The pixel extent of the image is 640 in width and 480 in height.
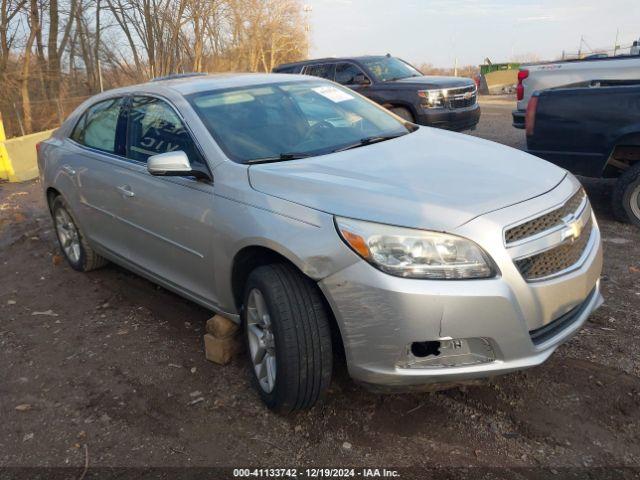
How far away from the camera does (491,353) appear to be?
2457 mm

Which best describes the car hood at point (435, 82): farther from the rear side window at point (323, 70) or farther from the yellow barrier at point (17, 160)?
the yellow barrier at point (17, 160)

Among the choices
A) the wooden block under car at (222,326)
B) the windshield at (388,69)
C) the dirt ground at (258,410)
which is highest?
the windshield at (388,69)

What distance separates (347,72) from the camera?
1098 centimetres

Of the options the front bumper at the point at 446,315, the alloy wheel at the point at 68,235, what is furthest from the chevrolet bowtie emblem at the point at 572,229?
the alloy wheel at the point at 68,235

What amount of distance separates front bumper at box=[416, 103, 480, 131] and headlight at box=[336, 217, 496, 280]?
299 inches

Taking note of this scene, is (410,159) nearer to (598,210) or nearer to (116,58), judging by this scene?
(598,210)

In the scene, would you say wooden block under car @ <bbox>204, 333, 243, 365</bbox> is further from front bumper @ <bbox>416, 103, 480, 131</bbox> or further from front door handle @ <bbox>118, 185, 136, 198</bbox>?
front bumper @ <bbox>416, 103, 480, 131</bbox>

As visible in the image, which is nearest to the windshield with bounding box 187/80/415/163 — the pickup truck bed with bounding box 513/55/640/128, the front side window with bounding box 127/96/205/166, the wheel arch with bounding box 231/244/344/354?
the front side window with bounding box 127/96/205/166

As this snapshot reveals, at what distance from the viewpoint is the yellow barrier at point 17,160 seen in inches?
410

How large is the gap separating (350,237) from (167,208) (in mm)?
1470

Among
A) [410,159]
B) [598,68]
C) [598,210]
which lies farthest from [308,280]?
[598,68]

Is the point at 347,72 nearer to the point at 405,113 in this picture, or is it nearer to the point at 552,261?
the point at 405,113

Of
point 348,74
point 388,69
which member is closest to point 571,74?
point 388,69

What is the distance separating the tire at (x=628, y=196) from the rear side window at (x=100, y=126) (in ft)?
15.2
